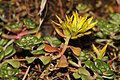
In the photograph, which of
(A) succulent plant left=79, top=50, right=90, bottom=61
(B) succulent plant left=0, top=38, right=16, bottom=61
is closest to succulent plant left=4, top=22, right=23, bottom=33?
(B) succulent plant left=0, top=38, right=16, bottom=61

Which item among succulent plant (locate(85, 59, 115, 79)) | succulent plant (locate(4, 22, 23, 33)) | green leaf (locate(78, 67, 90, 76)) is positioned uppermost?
succulent plant (locate(4, 22, 23, 33))

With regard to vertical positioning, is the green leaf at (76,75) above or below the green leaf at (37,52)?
below

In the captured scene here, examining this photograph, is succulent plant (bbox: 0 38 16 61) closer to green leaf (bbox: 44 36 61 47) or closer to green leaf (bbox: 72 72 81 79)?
green leaf (bbox: 44 36 61 47)

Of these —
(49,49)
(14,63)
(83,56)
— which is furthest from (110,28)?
(14,63)

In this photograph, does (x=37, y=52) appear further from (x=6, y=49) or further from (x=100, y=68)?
(x=100, y=68)

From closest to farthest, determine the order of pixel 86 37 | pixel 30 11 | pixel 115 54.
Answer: pixel 115 54, pixel 86 37, pixel 30 11

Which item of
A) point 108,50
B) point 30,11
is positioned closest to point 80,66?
point 108,50

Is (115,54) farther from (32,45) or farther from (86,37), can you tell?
(32,45)

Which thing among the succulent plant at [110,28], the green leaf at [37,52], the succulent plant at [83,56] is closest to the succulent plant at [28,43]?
the green leaf at [37,52]

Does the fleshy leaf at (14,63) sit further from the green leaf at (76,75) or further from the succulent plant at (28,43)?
the green leaf at (76,75)

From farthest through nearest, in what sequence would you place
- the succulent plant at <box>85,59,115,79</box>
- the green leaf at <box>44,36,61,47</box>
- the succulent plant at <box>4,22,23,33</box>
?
the succulent plant at <box>4,22,23,33</box> → the green leaf at <box>44,36,61,47</box> → the succulent plant at <box>85,59,115,79</box>

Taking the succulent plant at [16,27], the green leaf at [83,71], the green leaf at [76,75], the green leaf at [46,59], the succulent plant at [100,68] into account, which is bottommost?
the green leaf at [76,75]
